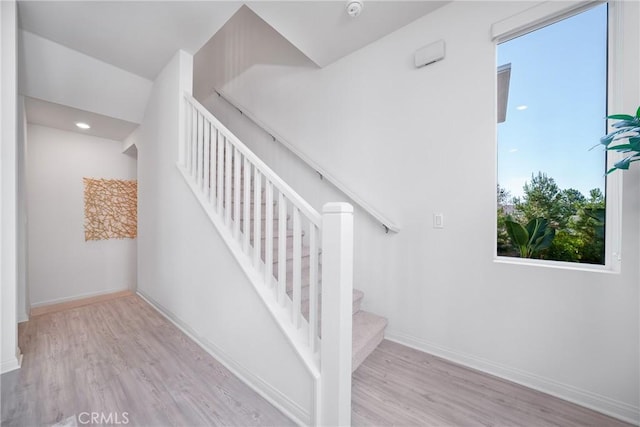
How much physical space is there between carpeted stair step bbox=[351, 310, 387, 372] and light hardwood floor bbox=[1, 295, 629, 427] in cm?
7

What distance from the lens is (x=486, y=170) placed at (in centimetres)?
175

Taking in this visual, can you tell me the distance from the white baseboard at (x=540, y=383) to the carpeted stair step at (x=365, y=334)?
25 centimetres

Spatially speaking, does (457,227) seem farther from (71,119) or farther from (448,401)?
(71,119)

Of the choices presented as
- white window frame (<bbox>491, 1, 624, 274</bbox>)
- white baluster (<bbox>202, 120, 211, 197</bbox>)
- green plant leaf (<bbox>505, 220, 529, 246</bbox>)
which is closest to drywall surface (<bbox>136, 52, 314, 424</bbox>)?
white baluster (<bbox>202, 120, 211, 197</bbox>)

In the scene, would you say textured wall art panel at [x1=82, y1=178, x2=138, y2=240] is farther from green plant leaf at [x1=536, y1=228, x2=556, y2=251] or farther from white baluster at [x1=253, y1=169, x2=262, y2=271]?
green plant leaf at [x1=536, y1=228, x2=556, y2=251]

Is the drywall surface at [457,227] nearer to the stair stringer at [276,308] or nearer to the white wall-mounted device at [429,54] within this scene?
the white wall-mounted device at [429,54]

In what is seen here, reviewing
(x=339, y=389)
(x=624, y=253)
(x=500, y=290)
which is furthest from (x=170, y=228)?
(x=624, y=253)

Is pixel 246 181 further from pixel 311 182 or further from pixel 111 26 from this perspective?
pixel 111 26

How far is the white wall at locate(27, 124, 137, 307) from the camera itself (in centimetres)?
320

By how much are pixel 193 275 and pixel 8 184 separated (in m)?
1.33

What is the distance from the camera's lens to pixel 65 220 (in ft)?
11.2

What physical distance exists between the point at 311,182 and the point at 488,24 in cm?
189

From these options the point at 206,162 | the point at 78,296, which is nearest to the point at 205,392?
the point at 206,162

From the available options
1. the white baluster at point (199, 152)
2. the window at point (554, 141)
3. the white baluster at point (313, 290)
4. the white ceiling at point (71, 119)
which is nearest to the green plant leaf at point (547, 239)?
the window at point (554, 141)
